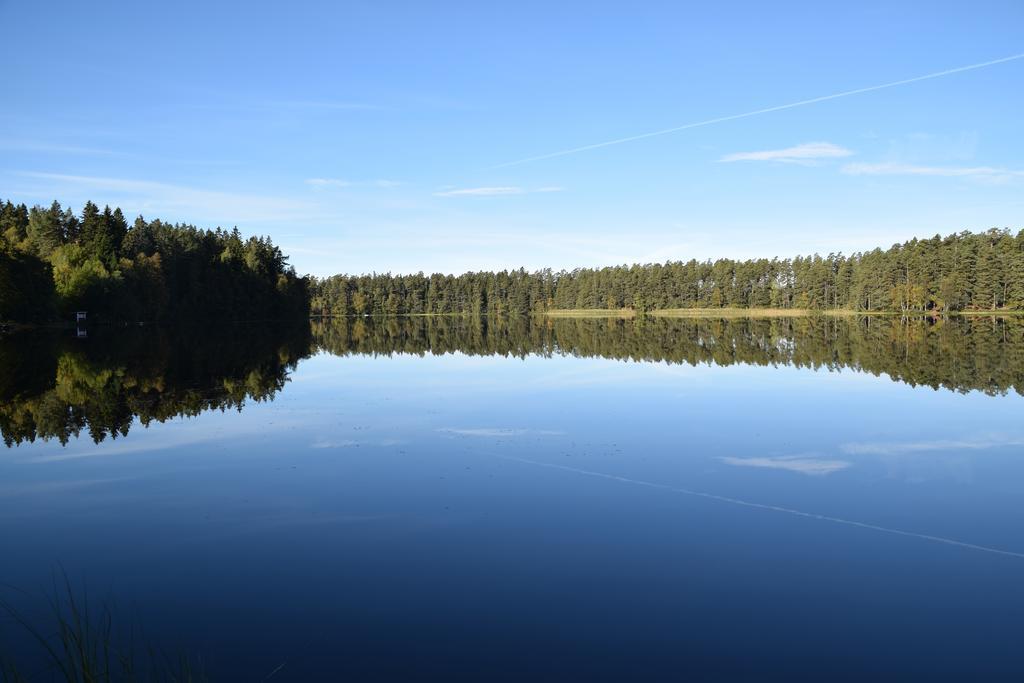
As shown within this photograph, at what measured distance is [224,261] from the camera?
106 m

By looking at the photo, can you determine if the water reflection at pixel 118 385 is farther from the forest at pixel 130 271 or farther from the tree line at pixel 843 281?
the tree line at pixel 843 281

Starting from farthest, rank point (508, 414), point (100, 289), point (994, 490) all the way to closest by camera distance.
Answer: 1. point (100, 289)
2. point (508, 414)
3. point (994, 490)

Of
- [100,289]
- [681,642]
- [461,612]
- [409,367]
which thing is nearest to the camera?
[681,642]

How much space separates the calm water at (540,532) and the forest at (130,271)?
5677 centimetres

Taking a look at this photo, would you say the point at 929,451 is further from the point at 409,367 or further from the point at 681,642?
the point at 409,367

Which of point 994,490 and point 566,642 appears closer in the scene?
point 566,642

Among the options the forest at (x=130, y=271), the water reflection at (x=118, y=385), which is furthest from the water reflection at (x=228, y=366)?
the forest at (x=130, y=271)

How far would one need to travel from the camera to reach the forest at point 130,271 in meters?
68.9

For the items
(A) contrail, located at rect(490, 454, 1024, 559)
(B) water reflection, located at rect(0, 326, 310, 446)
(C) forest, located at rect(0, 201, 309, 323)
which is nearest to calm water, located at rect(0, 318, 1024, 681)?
(A) contrail, located at rect(490, 454, 1024, 559)

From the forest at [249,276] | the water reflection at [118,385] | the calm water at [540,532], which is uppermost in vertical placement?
the forest at [249,276]

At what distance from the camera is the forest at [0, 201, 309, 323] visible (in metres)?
68.9

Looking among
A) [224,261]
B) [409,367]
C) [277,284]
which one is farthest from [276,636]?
[277,284]

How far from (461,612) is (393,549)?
83.6 inches

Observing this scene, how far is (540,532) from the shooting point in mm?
9836
